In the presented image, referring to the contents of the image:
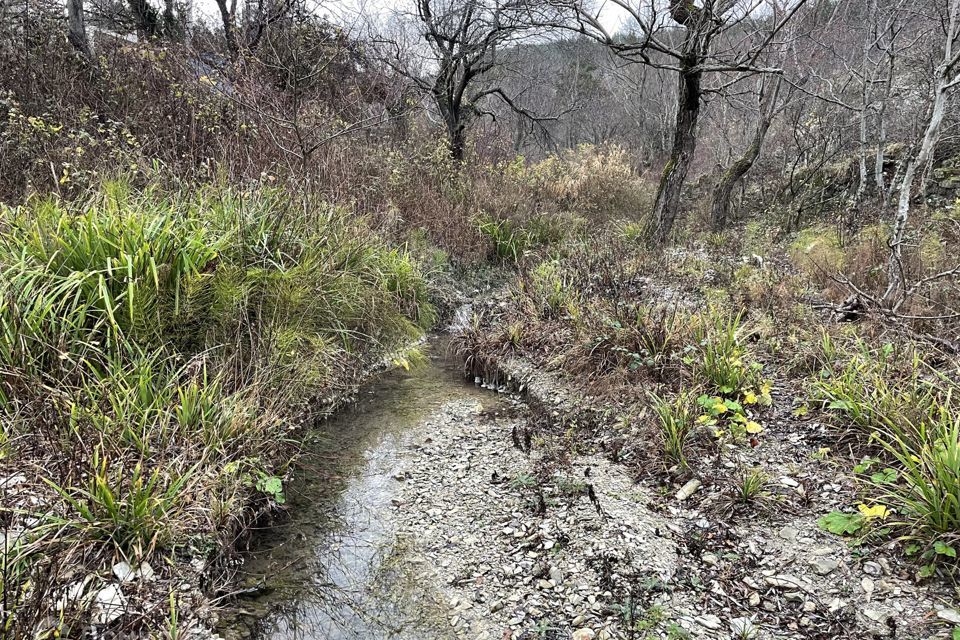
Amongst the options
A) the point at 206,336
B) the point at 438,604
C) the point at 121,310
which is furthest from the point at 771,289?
the point at 121,310

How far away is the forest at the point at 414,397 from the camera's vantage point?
2283 mm

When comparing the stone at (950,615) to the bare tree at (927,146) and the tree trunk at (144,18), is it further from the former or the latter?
the tree trunk at (144,18)

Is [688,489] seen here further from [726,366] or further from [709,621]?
[726,366]

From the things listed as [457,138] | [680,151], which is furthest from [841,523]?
[457,138]

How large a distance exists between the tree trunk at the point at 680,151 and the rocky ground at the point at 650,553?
5067 millimetres

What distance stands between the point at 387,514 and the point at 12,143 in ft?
17.5

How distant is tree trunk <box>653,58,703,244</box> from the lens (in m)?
7.01

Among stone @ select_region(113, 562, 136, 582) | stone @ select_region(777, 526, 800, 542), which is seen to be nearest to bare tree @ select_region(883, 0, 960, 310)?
stone @ select_region(777, 526, 800, 542)

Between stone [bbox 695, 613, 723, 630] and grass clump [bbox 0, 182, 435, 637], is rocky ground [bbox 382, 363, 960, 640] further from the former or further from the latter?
grass clump [bbox 0, 182, 435, 637]

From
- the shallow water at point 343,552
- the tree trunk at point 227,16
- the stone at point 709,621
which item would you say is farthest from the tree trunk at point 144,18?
the stone at point 709,621

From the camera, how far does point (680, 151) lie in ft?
24.7

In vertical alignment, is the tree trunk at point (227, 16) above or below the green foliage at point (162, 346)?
above

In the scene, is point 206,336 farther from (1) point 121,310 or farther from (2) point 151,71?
(2) point 151,71

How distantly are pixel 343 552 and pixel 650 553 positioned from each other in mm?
1768
